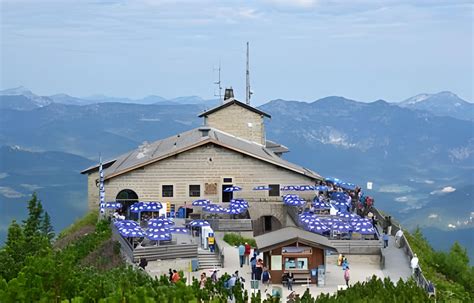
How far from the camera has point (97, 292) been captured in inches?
800

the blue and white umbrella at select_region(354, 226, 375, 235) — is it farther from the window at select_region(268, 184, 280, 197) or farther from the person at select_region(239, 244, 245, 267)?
the window at select_region(268, 184, 280, 197)

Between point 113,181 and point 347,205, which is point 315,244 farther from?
point 113,181

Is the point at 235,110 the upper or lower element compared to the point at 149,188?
upper

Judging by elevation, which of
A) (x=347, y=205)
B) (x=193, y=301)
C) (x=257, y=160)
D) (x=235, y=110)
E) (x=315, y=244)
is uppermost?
(x=235, y=110)

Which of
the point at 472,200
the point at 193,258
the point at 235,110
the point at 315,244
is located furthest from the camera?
the point at 472,200

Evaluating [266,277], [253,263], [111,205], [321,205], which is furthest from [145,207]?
[266,277]

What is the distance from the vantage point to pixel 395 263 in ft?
121

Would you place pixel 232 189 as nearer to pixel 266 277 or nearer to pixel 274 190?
pixel 274 190

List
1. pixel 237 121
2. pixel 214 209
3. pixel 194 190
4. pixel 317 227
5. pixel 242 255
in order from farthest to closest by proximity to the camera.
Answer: pixel 237 121 < pixel 194 190 < pixel 214 209 < pixel 317 227 < pixel 242 255

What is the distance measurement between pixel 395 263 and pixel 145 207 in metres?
14.2

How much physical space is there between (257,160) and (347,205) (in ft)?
22.3

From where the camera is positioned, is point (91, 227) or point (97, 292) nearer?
point (97, 292)

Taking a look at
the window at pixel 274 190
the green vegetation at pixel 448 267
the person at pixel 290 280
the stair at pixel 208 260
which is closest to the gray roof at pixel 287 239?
the person at pixel 290 280

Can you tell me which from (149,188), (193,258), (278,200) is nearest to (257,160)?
(278,200)
